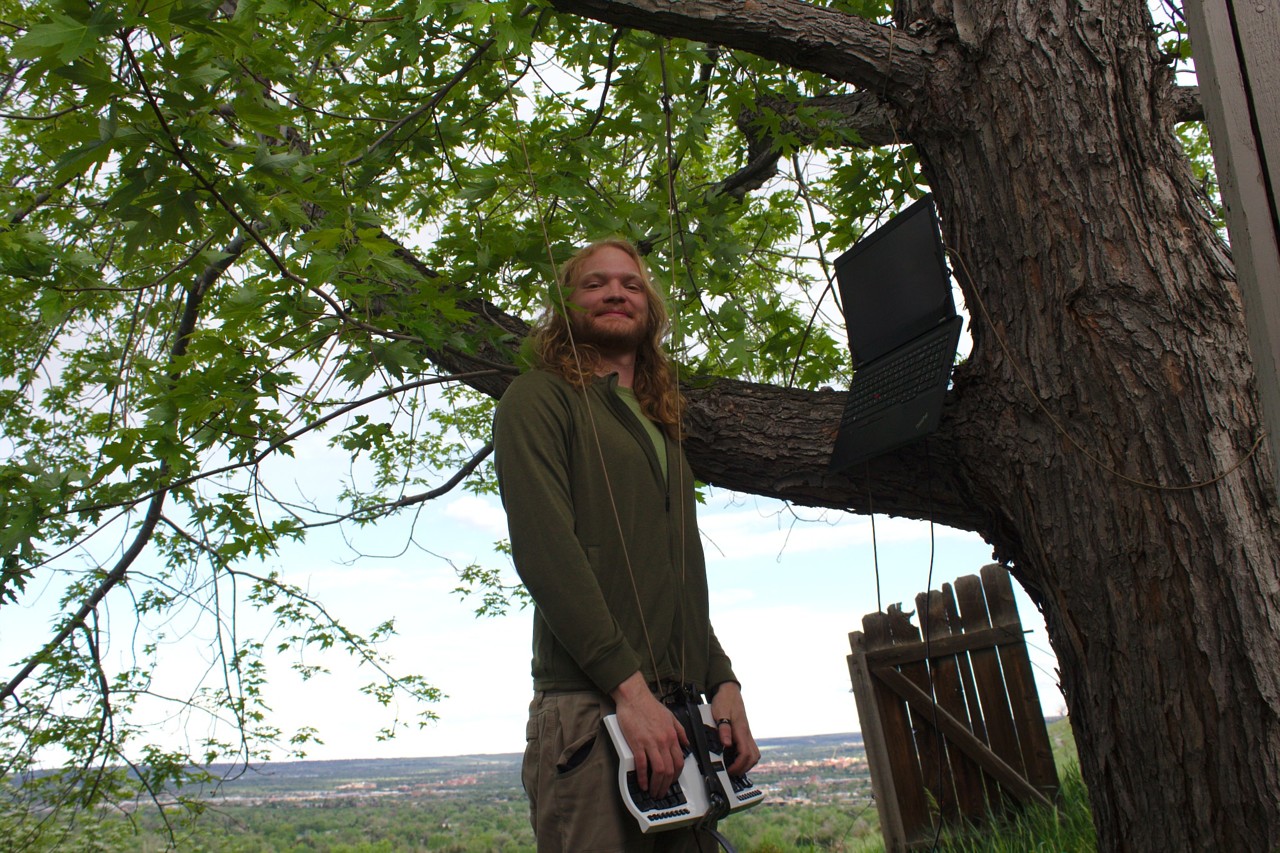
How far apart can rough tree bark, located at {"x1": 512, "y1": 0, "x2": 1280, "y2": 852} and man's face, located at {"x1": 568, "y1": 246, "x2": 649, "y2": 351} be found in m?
0.59

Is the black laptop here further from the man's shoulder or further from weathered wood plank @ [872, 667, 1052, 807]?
weathered wood plank @ [872, 667, 1052, 807]

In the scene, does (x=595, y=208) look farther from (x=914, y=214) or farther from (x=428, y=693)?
(x=428, y=693)

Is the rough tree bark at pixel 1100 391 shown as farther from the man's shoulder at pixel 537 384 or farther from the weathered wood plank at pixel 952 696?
the weathered wood plank at pixel 952 696

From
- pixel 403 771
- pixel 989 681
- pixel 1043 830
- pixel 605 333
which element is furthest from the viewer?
pixel 403 771

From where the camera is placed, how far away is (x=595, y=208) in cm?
291

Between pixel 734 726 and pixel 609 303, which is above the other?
pixel 609 303

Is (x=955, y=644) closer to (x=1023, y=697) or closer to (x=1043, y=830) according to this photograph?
(x=1023, y=697)

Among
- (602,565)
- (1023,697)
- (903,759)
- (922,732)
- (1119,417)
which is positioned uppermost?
(1119,417)

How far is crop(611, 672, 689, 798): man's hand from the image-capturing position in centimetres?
169

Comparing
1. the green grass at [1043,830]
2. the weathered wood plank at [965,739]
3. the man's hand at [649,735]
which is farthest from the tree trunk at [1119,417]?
the weathered wood plank at [965,739]

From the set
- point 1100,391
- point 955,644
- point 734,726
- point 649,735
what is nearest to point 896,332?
point 1100,391

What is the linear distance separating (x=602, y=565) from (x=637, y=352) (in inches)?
28.4

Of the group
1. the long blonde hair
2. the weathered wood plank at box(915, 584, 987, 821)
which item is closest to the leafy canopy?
the long blonde hair

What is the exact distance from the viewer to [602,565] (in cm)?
193
